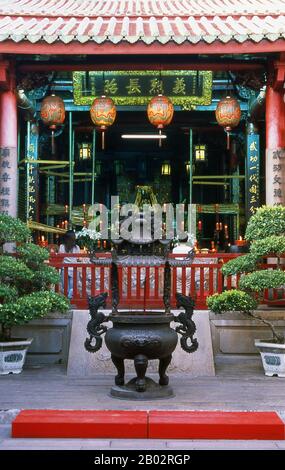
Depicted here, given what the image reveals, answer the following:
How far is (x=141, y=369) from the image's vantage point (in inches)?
295

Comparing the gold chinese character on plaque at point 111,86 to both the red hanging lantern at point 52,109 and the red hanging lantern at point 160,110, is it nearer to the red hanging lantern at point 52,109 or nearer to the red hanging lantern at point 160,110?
the red hanging lantern at point 52,109

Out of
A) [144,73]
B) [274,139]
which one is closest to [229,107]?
[274,139]

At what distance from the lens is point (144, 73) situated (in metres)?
13.1

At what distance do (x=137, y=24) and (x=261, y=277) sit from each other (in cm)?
478

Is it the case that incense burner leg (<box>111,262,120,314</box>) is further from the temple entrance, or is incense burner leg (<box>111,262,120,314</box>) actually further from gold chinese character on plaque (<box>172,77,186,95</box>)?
the temple entrance

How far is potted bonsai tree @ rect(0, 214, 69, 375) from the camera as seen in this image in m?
8.70

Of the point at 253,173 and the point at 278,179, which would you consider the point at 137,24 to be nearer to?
the point at 278,179

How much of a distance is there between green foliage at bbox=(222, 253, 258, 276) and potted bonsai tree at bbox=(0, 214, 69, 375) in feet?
6.67

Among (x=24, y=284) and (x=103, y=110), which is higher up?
(x=103, y=110)

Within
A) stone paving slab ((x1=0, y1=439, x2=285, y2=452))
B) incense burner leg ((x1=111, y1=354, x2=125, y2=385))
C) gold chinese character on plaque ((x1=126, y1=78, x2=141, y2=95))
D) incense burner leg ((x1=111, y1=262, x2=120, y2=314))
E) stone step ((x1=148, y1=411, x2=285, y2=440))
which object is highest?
gold chinese character on plaque ((x1=126, y1=78, x2=141, y2=95))

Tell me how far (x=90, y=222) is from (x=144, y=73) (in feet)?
12.9

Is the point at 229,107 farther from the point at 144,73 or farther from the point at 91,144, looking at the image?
the point at 91,144

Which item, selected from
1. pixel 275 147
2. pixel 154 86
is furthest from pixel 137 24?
pixel 275 147

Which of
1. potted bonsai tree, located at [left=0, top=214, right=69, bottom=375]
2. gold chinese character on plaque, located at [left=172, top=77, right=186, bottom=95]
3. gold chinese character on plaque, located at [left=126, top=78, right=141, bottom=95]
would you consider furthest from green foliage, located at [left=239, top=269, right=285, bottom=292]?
gold chinese character on plaque, located at [left=126, top=78, right=141, bottom=95]
